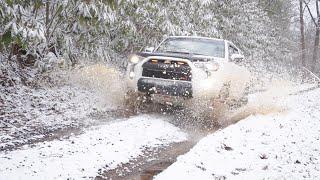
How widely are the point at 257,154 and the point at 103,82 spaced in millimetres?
7689

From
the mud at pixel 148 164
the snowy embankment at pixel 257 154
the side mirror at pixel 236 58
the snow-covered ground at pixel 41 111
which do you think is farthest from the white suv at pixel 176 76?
the mud at pixel 148 164

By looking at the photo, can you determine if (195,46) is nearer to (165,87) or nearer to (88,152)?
(165,87)

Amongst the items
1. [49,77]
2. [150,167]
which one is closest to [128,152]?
[150,167]

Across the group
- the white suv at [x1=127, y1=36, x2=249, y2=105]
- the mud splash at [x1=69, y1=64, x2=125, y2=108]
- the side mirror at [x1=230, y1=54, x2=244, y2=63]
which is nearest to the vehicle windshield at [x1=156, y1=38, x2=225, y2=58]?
the side mirror at [x1=230, y1=54, x2=244, y2=63]

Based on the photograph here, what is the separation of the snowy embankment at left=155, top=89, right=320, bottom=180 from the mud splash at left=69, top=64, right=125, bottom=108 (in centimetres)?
372

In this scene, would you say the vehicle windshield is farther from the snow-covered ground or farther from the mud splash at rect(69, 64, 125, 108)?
the snow-covered ground

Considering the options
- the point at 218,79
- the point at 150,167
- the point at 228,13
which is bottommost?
the point at 150,167

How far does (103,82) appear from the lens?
1362 cm

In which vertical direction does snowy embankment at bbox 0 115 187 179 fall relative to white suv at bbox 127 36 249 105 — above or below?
below

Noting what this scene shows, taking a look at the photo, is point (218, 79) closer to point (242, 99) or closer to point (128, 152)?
point (242, 99)

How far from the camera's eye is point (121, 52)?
1666 centimetres

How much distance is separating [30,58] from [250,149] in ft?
28.3

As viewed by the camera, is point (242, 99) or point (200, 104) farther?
point (242, 99)

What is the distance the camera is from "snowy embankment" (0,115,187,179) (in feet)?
17.9
